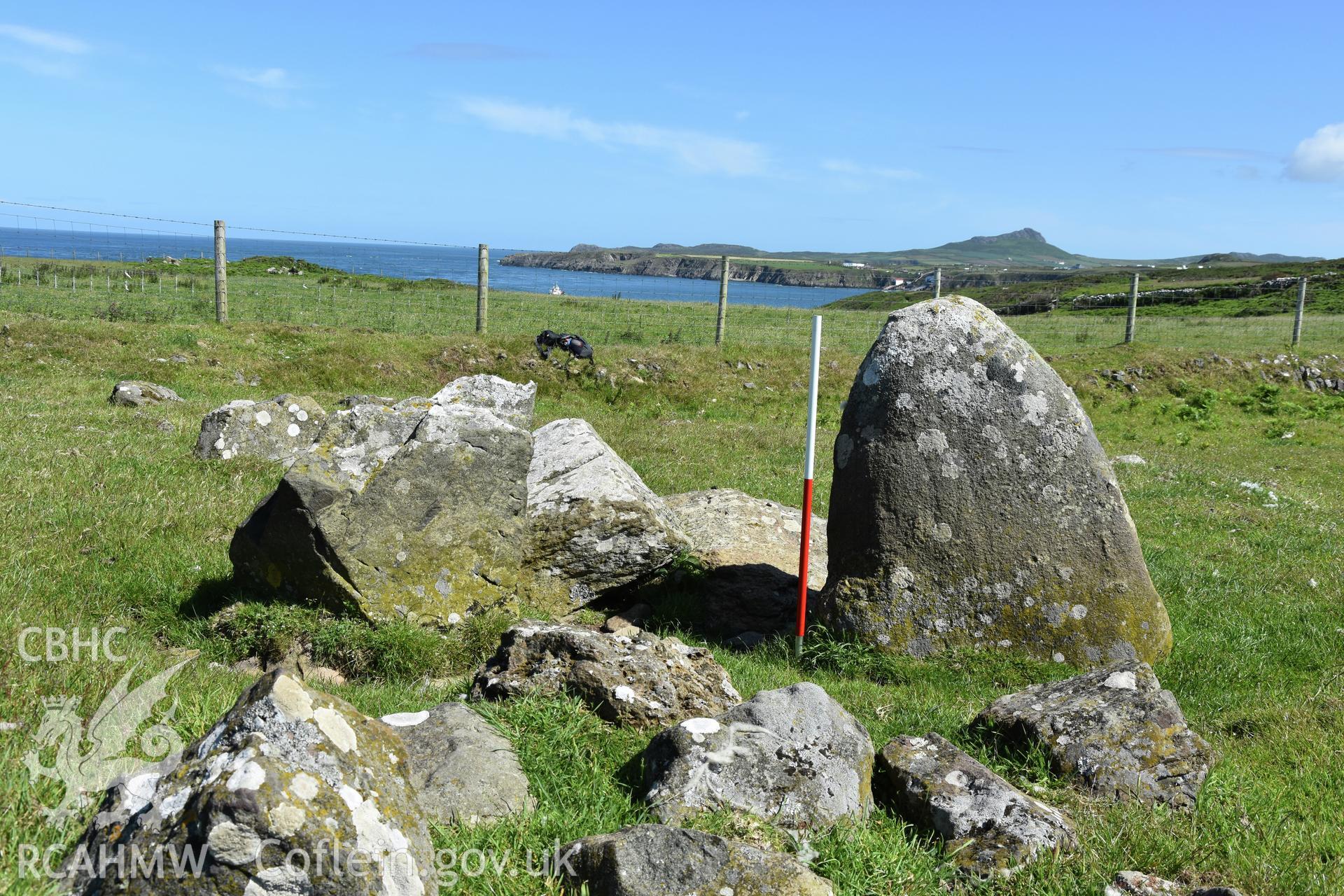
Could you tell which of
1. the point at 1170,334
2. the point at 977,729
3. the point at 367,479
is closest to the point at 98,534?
the point at 367,479

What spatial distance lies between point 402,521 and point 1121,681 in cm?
554

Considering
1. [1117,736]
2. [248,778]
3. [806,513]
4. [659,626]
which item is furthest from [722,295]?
[248,778]

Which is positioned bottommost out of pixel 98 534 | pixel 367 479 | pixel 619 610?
pixel 619 610

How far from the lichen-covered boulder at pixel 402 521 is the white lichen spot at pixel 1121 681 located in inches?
186

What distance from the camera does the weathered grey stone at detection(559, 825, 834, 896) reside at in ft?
13.6

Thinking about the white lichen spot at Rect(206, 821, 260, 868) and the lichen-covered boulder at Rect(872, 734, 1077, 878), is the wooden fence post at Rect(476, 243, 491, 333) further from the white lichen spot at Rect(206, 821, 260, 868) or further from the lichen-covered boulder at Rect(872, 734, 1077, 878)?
the white lichen spot at Rect(206, 821, 260, 868)

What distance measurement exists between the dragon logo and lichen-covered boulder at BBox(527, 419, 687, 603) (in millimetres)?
3705

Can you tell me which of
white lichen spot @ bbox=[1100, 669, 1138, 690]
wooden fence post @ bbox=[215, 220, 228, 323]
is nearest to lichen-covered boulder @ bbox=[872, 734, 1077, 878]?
white lichen spot @ bbox=[1100, 669, 1138, 690]

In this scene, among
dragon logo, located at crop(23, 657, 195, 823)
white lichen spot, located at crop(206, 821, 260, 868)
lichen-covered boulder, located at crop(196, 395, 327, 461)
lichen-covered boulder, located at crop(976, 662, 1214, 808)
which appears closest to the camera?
white lichen spot, located at crop(206, 821, 260, 868)

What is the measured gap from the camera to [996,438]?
8.09 metres

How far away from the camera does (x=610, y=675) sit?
248 inches

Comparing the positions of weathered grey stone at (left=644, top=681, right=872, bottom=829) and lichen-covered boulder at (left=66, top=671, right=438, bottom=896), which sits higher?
A: lichen-covered boulder at (left=66, top=671, right=438, bottom=896)

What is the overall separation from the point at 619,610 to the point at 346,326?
17.4 m

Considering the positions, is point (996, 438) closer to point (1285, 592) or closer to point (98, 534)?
point (1285, 592)
